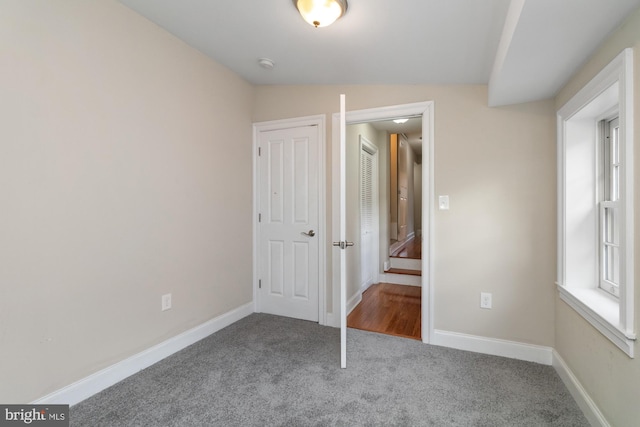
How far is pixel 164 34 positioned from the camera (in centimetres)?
221

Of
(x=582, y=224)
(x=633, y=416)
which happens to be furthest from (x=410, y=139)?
(x=633, y=416)

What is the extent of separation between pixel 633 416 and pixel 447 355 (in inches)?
44.4

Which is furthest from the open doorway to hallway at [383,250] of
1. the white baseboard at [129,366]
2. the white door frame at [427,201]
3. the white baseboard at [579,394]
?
the white baseboard at [129,366]

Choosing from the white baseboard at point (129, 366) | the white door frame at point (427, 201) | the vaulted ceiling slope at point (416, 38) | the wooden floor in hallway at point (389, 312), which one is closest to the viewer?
the vaulted ceiling slope at point (416, 38)

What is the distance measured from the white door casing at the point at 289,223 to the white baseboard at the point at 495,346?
3.75 feet

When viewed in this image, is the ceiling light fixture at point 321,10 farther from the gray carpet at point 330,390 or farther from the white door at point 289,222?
the gray carpet at point 330,390

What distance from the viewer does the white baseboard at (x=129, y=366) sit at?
5.48 feet

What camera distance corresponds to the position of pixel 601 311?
154 centimetres

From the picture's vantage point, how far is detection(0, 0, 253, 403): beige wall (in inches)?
59.2

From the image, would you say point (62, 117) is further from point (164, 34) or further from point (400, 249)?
point (400, 249)

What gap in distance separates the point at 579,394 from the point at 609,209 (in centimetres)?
111

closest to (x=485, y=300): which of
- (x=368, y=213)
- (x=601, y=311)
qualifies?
(x=601, y=311)

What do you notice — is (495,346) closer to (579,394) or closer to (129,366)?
(579,394)

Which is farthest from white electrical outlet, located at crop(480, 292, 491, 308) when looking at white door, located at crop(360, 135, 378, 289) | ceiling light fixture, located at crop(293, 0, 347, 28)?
ceiling light fixture, located at crop(293, 0, 347, 28)
